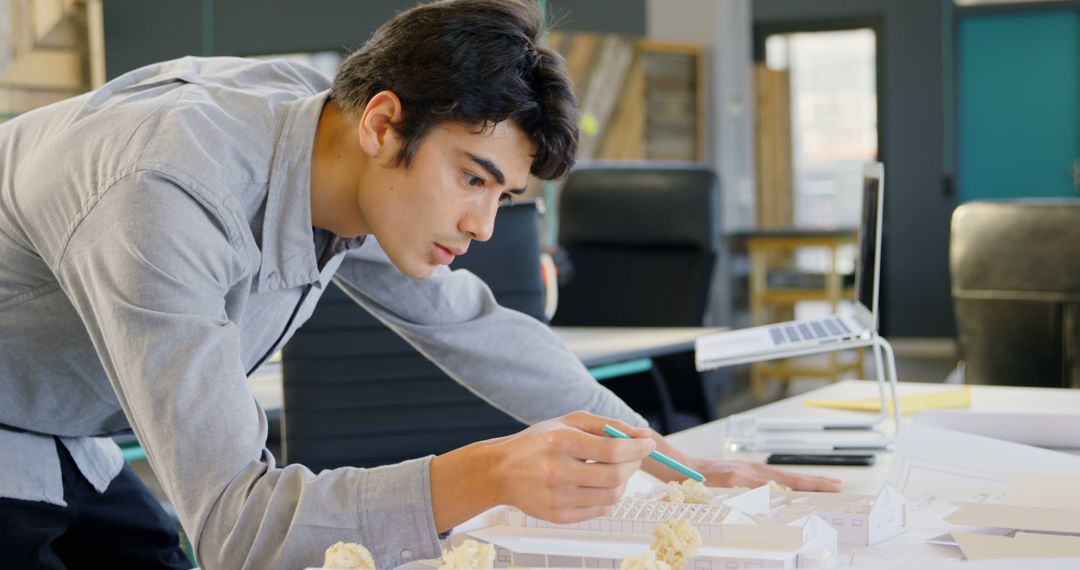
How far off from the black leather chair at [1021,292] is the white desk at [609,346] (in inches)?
27.3

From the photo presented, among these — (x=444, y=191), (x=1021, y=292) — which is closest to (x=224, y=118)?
(x=444, y=191)

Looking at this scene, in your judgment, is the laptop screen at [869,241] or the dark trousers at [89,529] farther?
the laptop screen at [869,241]

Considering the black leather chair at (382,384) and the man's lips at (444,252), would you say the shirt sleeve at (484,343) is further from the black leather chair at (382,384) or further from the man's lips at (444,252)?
the black leather chair at (382,384)

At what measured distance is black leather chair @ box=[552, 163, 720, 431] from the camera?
3.59m

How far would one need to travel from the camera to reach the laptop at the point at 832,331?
1.51m

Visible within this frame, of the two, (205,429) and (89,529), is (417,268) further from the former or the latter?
(89,529)

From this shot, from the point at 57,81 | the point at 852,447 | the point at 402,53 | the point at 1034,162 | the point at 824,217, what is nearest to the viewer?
the point at 402,53

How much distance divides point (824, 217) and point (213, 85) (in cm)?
866

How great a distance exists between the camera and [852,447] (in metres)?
1.51

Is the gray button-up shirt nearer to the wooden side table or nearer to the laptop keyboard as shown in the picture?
the laptop keyboard

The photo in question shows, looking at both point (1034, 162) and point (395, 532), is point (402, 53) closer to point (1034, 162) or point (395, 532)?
point (395, 532)

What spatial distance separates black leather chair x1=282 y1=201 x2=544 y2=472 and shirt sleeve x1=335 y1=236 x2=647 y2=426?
53 cm

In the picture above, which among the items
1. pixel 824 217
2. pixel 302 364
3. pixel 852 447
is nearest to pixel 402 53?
pixel 852 447

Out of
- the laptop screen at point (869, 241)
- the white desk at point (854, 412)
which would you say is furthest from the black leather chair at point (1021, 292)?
A: the laptop screen at point (869, 241)
